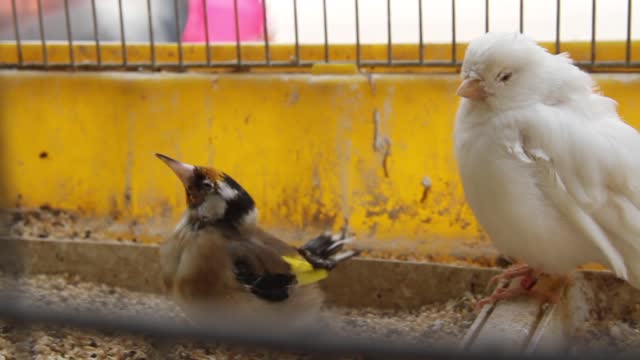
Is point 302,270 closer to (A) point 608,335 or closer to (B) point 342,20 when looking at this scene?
(A) point 608,335

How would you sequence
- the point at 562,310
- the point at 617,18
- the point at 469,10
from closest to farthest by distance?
the point at 562,310, the point at 617,18, the point at 469,10

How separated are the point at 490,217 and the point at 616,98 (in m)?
0.90

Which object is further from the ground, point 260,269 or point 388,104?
point 388,104

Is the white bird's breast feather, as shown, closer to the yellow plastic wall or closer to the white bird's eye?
the white bird's eye

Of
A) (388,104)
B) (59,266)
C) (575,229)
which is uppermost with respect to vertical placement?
(388,104)

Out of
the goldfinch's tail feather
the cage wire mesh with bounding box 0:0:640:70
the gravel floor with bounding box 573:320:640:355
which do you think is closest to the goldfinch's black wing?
the goldfinch's tail feather

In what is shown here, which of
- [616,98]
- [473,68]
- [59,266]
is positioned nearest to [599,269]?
[616,98]

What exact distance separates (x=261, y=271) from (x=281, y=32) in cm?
360

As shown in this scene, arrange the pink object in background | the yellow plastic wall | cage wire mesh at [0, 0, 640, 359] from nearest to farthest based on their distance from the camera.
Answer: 1. cage wire mesh at [0, 0, 640, 359]
2. the yellow plastic wall
3. the pink object in background

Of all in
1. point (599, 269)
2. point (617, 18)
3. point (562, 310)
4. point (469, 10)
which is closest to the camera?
point (562, 310)

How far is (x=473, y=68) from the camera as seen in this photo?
8.33ft

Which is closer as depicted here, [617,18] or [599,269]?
[599,269]

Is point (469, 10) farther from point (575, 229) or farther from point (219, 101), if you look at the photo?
point (575, 229)

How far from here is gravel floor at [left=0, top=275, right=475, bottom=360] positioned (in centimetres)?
275
